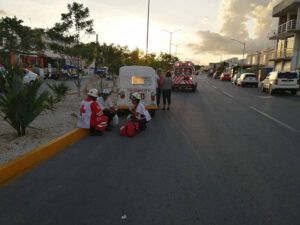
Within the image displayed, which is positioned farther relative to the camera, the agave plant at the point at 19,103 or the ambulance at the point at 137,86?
the ambulance at the point at 137,86

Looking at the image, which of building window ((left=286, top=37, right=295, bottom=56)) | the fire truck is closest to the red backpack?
the fire truck

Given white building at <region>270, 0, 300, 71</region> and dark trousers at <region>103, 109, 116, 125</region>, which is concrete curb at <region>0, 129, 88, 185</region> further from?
white building at <region>270, 0, 300, 71</region>

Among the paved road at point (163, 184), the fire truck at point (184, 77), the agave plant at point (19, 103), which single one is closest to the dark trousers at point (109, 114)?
the paved road at point (163, 184)

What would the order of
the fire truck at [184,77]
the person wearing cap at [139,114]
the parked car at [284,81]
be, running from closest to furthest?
1. the person wearing cap at [139,114]
2. the parked car at [284,81]
3. the fire truck at [184,77]

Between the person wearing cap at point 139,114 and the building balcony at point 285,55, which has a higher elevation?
the building balcony at point 285,55

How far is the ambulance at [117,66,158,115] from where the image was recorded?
12.6 meters

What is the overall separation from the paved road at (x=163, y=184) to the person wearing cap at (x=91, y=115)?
35 centimetres

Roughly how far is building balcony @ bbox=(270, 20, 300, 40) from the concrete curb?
43566 millimetres

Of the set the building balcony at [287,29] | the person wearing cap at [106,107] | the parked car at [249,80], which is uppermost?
the building balcony at [287,29]

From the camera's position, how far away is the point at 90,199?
15.1ft

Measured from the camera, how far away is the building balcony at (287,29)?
150ft

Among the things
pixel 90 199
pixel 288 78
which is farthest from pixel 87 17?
pixel 288 78

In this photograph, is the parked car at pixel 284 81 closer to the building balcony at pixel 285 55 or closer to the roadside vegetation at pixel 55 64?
the roadside vegetation at pixel 55 64

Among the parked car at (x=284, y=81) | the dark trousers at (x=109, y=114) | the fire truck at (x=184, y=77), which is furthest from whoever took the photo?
the fire truck at (x=184, y=77)
